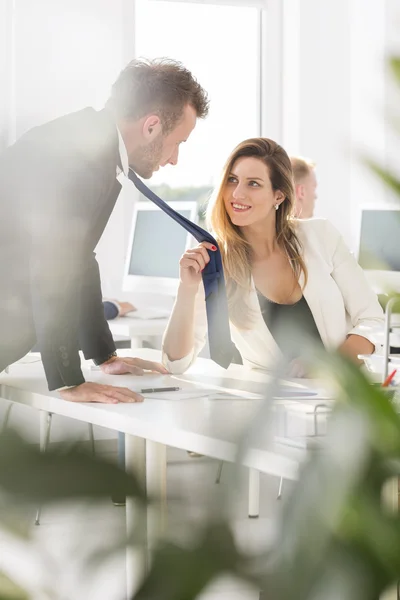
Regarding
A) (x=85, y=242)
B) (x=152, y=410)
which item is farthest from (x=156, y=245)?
(x=152, y=410)

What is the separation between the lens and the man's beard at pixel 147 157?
239cm

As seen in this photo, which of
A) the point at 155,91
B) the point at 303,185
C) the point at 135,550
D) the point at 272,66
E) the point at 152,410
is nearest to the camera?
the point at 135,550

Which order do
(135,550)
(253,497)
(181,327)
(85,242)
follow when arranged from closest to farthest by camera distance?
1. (135,550)
2. (253,497)
3. (85,242)
4. (181,327)

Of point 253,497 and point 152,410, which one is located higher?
point 253,497

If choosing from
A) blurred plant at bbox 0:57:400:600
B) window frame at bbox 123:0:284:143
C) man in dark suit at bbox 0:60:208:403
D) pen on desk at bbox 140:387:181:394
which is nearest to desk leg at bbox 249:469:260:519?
blurred plant at bbox 0:57:400:600

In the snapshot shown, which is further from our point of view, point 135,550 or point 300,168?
point 300,168

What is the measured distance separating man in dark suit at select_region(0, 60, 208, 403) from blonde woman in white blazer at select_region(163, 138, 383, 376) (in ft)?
0.96

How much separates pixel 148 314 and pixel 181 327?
1.80 metres

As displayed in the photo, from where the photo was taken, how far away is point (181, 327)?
8.34 feet

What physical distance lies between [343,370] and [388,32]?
16.5 feet

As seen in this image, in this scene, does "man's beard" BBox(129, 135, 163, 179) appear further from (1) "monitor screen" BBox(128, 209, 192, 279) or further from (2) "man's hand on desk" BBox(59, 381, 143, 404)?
(1) "monitor screen" BBox(128, 209, 192, 279)

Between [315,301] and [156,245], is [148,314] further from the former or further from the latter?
[315,301]

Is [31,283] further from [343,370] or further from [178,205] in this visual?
[178,205]

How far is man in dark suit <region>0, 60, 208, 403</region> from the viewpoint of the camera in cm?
191
